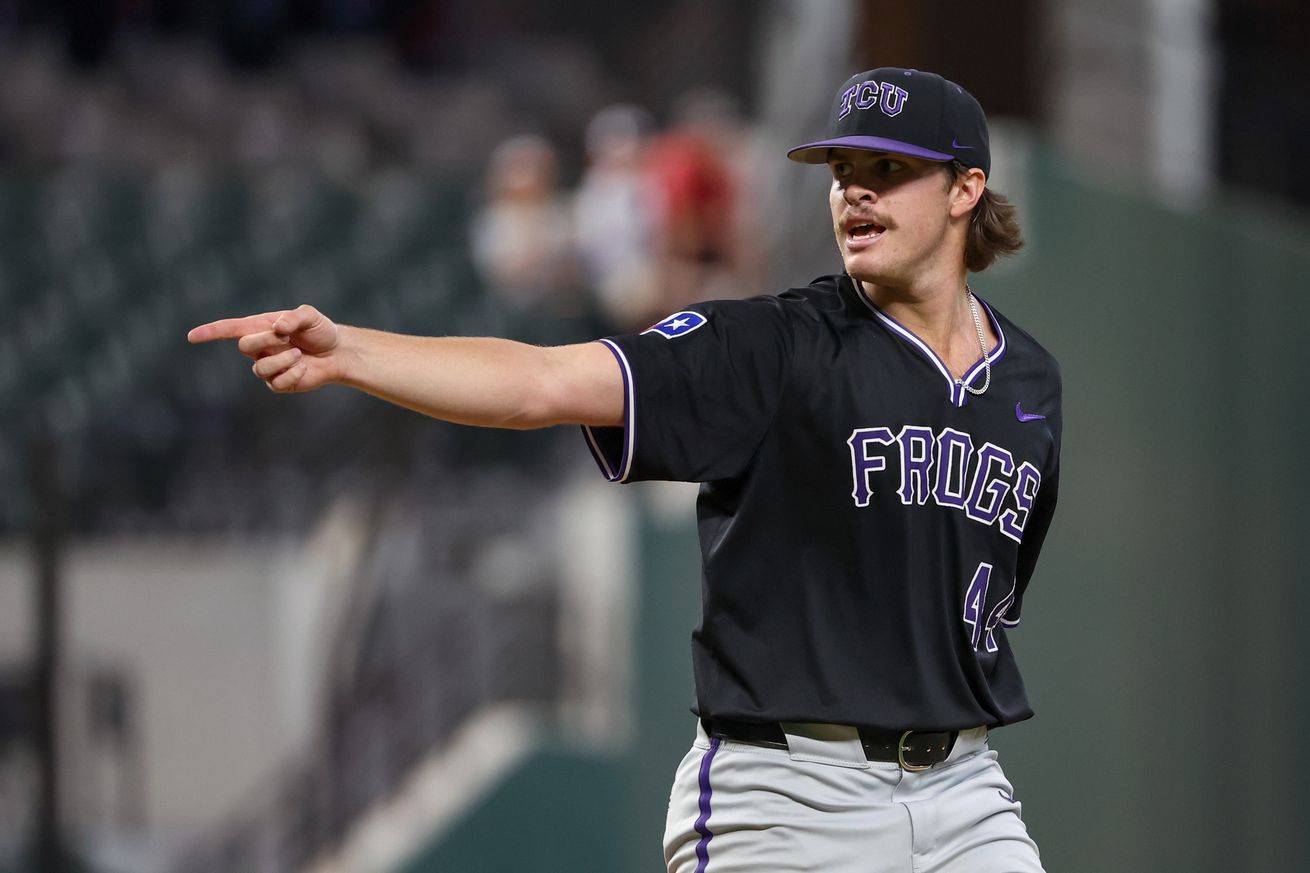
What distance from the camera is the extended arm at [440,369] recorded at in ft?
8.10

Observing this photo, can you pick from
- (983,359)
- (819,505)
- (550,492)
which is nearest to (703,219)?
(550,492)

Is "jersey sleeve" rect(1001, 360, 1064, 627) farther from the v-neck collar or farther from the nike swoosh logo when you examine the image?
the v-neck collar

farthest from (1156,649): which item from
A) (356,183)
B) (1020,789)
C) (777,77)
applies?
(356,183)

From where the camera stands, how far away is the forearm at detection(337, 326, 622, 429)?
254cm

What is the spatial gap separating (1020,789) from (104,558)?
17.2 feet

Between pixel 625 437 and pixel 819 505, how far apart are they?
13.0 inches

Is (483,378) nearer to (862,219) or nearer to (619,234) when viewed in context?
(862,219)

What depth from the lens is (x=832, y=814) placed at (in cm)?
287

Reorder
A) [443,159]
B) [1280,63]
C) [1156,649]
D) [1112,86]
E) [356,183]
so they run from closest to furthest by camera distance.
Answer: [1156,649] < [1112,86] < [1280,63] < [356,183] < [443,159]

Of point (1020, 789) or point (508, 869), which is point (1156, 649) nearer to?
point (1020, 789)

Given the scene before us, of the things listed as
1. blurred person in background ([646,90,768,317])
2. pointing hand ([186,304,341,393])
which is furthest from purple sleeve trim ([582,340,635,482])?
blurred person in background ([646,90,768,317])

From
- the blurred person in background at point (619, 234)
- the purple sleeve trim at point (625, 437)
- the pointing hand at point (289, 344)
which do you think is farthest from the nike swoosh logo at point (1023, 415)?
the blurred person in background at point (619, 234)

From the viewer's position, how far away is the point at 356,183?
37.8 feet

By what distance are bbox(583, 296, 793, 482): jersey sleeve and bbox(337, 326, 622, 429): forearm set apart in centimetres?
4
